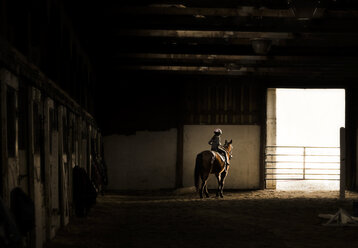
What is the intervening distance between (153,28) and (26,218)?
6.29 m

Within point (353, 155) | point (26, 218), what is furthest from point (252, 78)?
point (26, 218)

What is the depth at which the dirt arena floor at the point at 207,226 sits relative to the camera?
6.77 meters

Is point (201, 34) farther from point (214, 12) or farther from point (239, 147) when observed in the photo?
point (239, 147)

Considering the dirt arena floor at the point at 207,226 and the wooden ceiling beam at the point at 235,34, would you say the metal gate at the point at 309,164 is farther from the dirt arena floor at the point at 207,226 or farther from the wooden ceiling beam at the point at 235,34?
the wooden ceiling beam at the point at 235,34

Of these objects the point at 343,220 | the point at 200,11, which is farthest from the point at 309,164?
the point at 200,11

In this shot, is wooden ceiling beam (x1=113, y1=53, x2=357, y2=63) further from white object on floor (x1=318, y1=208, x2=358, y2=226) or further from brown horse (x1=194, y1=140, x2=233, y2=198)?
white object on floor (x1=318, y1=208, x2=358, y2=226)

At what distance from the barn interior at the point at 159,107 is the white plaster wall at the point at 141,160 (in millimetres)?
32

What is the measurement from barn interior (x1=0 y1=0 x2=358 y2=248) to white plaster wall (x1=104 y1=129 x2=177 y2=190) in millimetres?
32

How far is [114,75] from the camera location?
16.1 meters

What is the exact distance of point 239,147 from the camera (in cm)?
1655

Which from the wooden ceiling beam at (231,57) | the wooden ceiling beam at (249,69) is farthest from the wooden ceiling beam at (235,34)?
the wooden ceiling beam at (249,69)

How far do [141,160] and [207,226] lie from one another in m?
8.17

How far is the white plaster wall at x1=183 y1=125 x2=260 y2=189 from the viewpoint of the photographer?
16391 mm

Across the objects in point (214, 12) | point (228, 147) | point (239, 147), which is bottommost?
point (239, 147)
